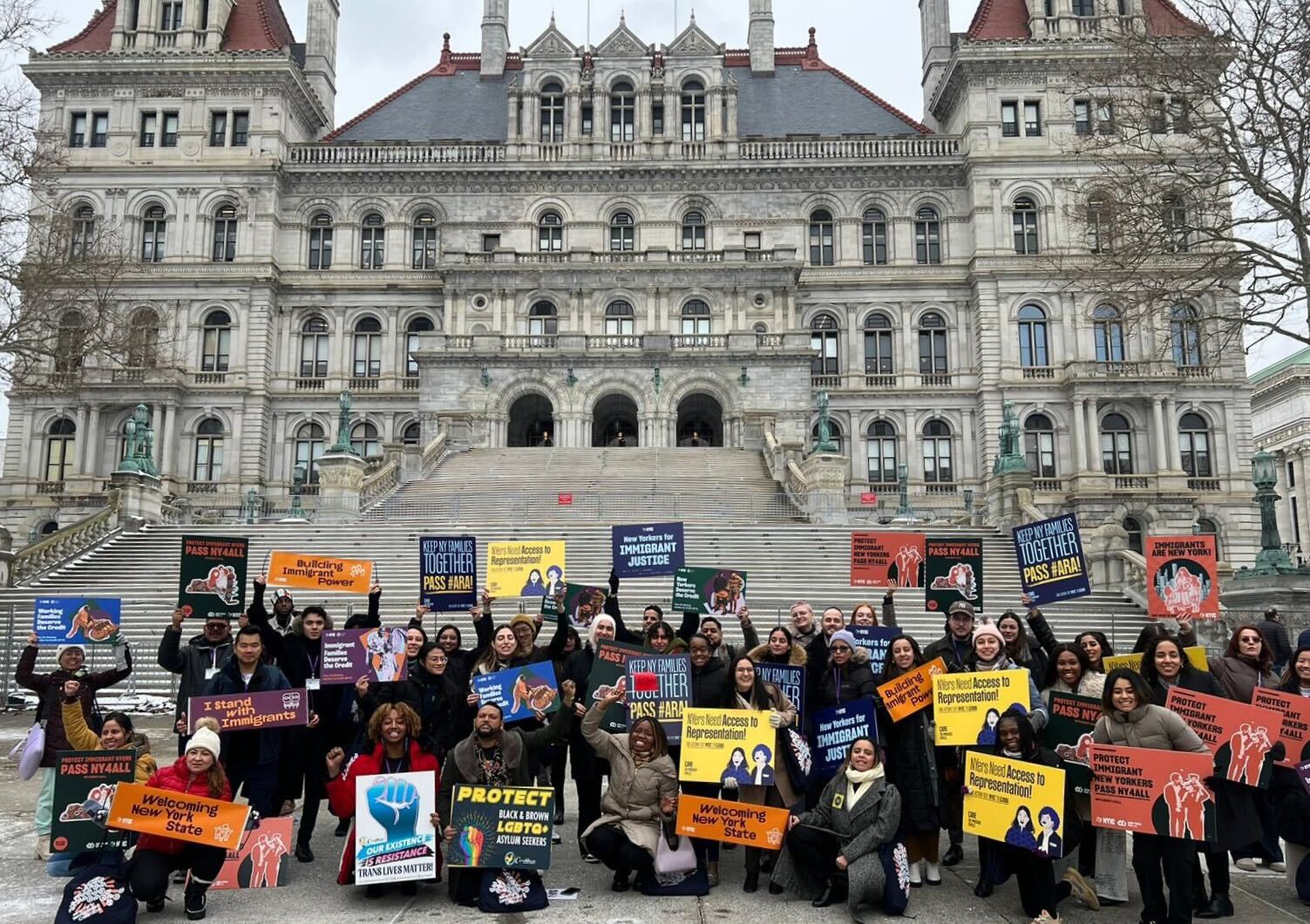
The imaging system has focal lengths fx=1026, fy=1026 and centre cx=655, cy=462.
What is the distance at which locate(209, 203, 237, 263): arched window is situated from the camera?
4366 cm

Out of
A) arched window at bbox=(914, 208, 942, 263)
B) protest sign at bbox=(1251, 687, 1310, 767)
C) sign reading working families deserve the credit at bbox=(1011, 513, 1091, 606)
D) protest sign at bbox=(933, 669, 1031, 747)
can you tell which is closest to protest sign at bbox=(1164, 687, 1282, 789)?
protest sign at bbox=(1251, 687, 1310, 767)

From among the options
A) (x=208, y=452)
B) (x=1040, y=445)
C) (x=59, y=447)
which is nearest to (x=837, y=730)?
(x=1040, y=445)

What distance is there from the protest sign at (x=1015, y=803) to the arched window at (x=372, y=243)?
41.2m

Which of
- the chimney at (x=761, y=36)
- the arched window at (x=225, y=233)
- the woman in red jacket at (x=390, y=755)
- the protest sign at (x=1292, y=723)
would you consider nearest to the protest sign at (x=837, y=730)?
the protest sign at (x=1292, y=723)

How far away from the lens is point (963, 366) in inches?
1695

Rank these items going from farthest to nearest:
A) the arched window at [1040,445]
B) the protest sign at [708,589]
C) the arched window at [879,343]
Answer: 1. the arched window at [879,343]
2. the arched window at [1040,445]
3. the protest sign at [708,589]

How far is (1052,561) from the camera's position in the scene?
1259cm

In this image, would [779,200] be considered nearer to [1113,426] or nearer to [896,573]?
[1113,426]

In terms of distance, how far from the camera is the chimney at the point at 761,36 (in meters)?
50.5

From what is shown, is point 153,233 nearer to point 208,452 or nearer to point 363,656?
point 208,452

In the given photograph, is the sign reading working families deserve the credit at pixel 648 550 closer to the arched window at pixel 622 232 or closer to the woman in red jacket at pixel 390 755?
the woman in red jacket at pixel 390 755

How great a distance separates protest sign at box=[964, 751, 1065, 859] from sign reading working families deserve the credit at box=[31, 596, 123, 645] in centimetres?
932

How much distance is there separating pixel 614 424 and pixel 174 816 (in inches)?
1410

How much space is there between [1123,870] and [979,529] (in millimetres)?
19640
